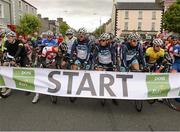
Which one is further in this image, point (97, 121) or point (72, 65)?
point (72, 65)

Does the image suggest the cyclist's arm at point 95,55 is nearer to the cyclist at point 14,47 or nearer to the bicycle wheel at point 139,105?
the bicycle wheel at point 139,105

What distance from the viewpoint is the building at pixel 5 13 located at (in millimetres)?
34731

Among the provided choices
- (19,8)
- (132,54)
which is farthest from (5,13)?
(132,54)

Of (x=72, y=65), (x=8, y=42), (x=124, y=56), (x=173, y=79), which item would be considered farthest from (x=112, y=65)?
(x=8, y=42)

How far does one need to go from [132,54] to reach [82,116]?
2.17m

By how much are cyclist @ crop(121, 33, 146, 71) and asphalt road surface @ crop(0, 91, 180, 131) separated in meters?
1.06

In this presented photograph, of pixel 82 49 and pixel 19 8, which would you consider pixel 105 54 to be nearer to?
pixel 82 49

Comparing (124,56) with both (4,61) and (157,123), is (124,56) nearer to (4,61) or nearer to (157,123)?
(157,123)

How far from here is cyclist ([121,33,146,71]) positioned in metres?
6.07

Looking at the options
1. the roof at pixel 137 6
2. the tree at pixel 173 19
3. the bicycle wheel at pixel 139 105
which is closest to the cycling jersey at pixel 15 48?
the bicycle wheel at pixel 139 105

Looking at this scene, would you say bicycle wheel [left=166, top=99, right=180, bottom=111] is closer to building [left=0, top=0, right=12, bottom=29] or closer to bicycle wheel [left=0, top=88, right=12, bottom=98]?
bicycle wheel [left=0, top=88, right=12, bottom=98]

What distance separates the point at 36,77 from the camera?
5.91 metres

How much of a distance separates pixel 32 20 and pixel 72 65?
115 feet

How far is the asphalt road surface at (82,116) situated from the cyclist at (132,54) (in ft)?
3.49
